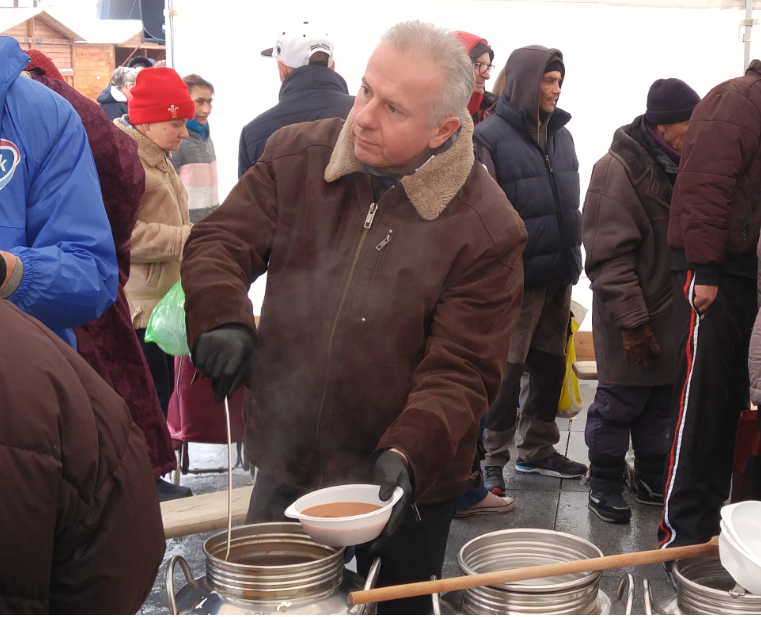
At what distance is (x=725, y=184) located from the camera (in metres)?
3.35

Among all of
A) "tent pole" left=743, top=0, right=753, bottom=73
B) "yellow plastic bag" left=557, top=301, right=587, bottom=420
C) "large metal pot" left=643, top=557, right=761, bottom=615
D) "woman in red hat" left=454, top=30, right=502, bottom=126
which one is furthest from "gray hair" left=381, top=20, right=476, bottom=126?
"tent pole" left=743, top=0, right=753, bottom=73

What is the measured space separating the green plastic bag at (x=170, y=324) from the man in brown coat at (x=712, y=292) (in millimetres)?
2273

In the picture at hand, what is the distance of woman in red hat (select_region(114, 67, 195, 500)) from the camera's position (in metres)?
4.29

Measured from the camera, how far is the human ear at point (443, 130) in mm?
2098

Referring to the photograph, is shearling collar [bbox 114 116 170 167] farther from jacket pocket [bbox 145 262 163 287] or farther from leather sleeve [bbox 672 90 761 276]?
leather sleeve [bbox 672 90 761 276]

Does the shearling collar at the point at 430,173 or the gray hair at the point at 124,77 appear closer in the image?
the shearling collar at the point at 430,173

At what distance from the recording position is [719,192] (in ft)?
11.0

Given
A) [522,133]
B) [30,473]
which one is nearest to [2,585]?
[30,473]

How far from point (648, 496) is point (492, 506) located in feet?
2.97

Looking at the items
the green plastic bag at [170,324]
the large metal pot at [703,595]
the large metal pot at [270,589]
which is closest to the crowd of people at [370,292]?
the large metal pot at [270,589]

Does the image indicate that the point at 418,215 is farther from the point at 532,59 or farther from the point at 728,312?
the point at 532,59

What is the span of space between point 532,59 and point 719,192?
4.62ft

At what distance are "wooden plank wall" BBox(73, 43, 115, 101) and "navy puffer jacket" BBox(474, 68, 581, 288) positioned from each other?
9.50m

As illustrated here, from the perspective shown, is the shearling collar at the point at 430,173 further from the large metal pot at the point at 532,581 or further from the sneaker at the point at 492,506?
the sneaker at the point at 492,506
